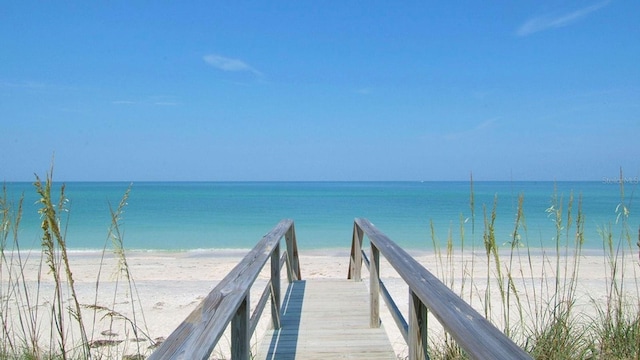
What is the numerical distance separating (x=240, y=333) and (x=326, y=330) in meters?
1.80

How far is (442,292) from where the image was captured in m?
1.84

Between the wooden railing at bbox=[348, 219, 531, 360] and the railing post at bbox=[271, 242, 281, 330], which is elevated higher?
the wooden railing at bbox=[348, 219, 531, 360]

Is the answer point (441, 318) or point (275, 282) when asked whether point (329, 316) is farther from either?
point (441, 318)

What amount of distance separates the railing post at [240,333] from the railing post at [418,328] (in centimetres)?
74

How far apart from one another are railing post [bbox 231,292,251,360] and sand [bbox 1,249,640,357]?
9.17ft

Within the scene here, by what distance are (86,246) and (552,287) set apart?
15.3 m

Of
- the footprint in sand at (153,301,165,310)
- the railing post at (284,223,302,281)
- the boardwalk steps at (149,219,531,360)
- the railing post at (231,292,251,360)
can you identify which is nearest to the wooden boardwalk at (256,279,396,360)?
the boardwalk steps at (149,219,531,360)

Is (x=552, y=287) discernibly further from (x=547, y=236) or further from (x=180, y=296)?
(x=547, y=236)

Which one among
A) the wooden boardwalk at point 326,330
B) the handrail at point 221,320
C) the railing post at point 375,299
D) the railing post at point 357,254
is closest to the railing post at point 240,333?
the handrail at point 221,320

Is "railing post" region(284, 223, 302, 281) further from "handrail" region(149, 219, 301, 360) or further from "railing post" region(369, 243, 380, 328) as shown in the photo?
"handrail" region(149, 219, 301, 360)

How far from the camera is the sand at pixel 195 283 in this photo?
599cm

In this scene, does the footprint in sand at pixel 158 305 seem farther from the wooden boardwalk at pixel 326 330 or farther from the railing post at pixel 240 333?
the railing post at pixel 240 333

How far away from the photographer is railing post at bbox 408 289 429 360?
2084mm

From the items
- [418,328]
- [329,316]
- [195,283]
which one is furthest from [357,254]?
[195,283]
